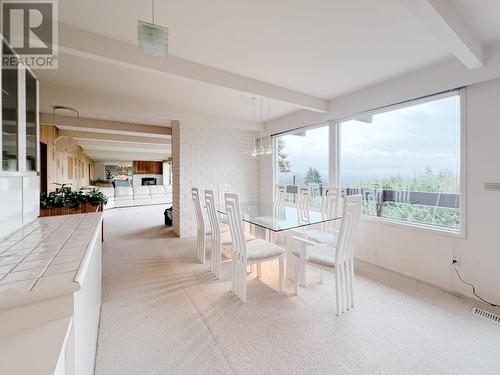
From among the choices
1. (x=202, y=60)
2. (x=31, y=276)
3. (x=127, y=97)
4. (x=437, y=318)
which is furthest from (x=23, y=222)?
(x=437, y=318)

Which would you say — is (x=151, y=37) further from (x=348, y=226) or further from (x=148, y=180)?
(x=148, y=180)

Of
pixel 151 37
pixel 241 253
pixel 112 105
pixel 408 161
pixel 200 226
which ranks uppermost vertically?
pixel 112 105

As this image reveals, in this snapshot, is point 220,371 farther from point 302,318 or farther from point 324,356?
point 302,318

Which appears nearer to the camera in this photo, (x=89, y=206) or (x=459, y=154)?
(x=459, y=154)

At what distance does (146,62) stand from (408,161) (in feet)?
10.9

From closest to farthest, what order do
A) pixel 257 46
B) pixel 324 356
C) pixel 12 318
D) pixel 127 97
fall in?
pixel 12 318 → pixel 324 356 → pixel 257 46 → pixel 127 97

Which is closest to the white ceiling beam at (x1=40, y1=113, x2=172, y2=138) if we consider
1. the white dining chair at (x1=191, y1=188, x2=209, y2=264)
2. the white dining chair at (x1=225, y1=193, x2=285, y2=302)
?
the white dining chair at (x1=191, y1=188, x2=209, y2=264)

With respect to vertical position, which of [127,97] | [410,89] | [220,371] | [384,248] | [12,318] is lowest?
[220,371]

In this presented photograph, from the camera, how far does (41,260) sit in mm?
933

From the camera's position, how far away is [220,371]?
1457 mm

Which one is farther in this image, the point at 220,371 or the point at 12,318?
the point at 220,371

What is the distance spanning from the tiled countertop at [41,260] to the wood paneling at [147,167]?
Result: 38.9 ft

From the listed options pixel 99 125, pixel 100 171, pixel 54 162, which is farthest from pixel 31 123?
pixel 100 171

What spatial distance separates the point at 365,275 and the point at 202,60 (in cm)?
321
